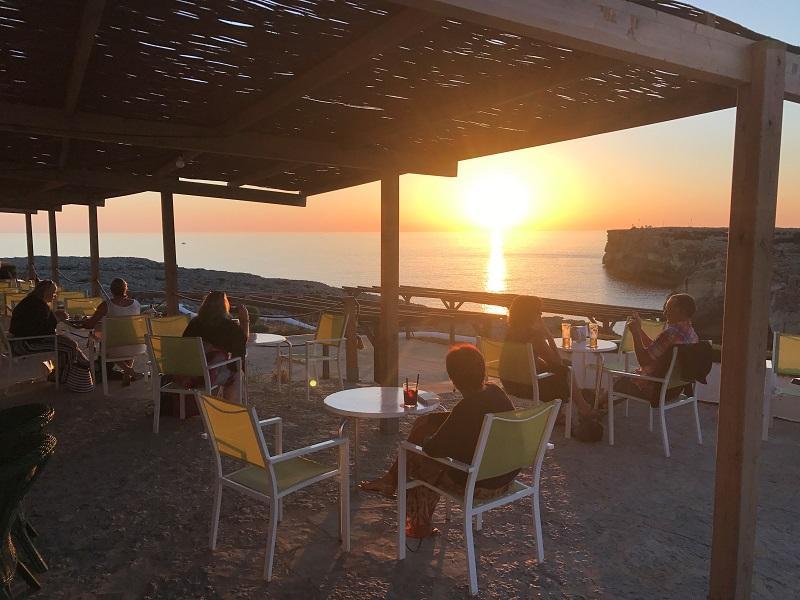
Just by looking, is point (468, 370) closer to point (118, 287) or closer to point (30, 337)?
point (118, 287)

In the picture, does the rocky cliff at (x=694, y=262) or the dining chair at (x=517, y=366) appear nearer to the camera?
the dining chair at (x=517, y=366)

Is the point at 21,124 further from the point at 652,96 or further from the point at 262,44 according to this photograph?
the point at 652,96

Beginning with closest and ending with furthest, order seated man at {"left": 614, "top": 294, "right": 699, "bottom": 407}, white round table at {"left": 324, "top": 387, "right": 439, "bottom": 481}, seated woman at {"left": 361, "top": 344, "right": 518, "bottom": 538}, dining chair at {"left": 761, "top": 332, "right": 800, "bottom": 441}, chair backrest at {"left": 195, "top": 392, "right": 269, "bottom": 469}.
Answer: chair backrest at {"left": 195, "top": 392, "right": 269, "bottom": 469}
seated woman at {"left": 361, "top": 344, "right": 518, "bottom": 538}
white round table at {"left": 324, "top": 387, "right": 439, "bottom": 481}
seated man at {"left": 614, "top": 294, "right": 699, "bottom": 407}
dining chair at {"left": 761, "top": 332, "right": 800, "bottom": 441}

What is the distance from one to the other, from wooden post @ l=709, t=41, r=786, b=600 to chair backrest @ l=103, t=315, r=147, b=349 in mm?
5145

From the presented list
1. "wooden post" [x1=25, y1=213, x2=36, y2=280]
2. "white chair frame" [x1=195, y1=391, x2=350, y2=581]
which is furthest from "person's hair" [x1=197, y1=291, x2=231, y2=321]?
"wooden post" [x1=25, y1=213, x2=36, y2=280]

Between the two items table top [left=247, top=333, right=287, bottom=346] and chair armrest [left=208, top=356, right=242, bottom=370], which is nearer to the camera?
chair armrest [left=208, top=356, right=242, bottom=370]

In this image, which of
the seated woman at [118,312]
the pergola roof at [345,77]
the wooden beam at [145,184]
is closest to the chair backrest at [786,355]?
the pergola roof at [345,77]

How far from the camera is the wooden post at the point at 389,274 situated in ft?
16.3

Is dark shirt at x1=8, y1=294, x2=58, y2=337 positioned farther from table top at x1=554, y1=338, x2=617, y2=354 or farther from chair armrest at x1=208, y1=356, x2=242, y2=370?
table top at x1=554, y1=338, x2=617, y2=354

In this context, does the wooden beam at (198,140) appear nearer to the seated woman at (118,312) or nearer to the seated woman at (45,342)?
the seated woman at (118,312)

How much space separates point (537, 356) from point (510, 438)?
7.67 ft

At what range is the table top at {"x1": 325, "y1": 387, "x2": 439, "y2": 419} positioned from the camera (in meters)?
3.24

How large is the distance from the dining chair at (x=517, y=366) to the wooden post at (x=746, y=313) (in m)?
2.08

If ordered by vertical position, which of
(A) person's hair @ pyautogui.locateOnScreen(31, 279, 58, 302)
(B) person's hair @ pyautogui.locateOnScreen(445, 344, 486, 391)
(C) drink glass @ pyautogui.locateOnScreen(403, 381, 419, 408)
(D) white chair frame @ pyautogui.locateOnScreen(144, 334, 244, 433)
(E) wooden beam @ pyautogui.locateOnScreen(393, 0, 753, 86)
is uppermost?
(E) wooden beam @ pyautogui.locateOnScreen(393, 0, 753, 86)
